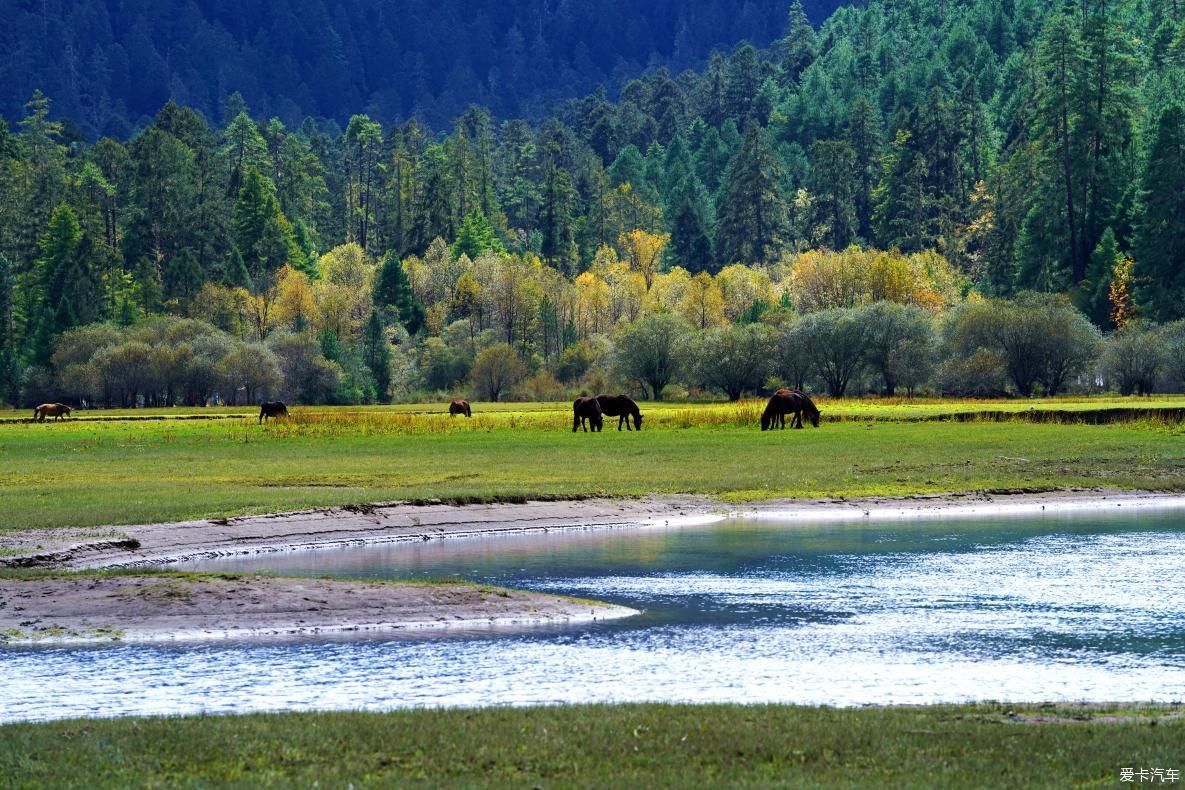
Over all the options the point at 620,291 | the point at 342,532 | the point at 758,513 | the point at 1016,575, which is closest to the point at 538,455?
the point at 758,513

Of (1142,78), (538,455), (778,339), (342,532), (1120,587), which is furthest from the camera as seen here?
(1142,78)

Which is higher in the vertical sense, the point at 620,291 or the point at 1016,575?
the point at 620,291

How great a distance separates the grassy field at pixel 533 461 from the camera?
1597 inches

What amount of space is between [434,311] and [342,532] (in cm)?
14111

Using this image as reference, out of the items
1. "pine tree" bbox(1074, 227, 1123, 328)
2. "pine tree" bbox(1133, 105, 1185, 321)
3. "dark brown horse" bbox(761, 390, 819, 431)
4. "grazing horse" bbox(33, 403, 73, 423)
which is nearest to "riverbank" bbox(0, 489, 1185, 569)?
"dark brown horse" bbox(761, 390, 819, 431)

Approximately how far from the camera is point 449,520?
38.0 meters

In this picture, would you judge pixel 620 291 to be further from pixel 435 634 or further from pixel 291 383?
pixel 435 634

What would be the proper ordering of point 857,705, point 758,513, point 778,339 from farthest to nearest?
point 778,339
point 758,513
point 857,705

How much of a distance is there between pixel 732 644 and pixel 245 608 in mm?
8021

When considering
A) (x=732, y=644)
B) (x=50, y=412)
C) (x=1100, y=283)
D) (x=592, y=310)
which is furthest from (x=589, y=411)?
(x=592, y=310)

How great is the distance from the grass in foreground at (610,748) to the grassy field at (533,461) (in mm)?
18314

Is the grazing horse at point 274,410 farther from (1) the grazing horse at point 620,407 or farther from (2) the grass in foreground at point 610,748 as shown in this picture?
(2) the grass in foreground at point 610,748

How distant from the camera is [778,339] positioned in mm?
109875

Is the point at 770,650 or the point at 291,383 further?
the point at 291,383
